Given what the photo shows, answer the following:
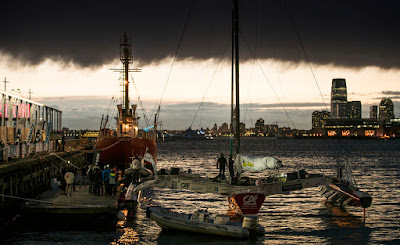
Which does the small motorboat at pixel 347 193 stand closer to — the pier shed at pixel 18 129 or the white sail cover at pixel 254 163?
the white sail cover at pixel 254 163

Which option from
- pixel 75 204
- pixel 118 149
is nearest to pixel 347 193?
pixel 75 204

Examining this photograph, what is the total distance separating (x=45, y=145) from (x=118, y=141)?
1288cm

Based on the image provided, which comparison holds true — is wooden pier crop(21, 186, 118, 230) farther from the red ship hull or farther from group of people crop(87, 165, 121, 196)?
the red ship hull

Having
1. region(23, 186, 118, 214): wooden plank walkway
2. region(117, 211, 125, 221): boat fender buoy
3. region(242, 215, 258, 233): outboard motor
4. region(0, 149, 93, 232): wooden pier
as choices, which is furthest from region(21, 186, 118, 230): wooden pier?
region(242, 215, 258, 233): outboard motor

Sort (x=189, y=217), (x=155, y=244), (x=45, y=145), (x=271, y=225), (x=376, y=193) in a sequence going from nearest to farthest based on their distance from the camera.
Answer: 1. (x=155, y=244)
2. (x=189, y=217)
3. (x=271, y=225)
4. (x=376, y=193)
5. (x=45, y=145)

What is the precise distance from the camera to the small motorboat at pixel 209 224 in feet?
63.2

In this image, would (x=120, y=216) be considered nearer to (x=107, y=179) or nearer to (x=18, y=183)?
(x=107, y=179)

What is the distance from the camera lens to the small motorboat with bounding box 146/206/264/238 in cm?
1925

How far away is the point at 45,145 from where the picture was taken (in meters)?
39.6

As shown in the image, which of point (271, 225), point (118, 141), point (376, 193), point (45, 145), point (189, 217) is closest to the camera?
point (189, 217)

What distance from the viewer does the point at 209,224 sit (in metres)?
19.5

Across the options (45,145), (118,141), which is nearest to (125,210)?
(45,145)

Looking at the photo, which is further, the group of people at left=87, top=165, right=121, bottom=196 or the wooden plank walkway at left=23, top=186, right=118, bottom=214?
the group of people at left=87, top=165, right=121, bottom=196

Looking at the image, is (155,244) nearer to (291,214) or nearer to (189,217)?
(189,217)
